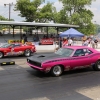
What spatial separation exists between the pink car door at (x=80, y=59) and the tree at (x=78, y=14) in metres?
38.5

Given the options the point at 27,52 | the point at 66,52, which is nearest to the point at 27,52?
the point at 27,52

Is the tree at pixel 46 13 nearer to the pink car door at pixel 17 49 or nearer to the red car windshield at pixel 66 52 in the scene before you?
the pink car door at pixel 17 49

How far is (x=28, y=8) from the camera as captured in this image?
52344 mm

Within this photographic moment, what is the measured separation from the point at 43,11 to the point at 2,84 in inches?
1833

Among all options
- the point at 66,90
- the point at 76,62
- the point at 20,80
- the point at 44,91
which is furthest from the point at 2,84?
the point at 76,62

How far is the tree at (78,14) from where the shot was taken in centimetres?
4994

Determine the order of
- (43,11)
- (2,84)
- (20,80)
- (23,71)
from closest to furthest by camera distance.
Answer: (2,84) < (20,80) < (23,71) < (43,11)

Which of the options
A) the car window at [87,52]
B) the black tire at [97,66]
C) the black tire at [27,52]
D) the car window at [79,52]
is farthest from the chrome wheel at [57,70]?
the black tire at [27,52]

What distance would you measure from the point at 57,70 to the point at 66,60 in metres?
0.66

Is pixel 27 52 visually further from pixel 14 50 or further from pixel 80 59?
pixel 80 59

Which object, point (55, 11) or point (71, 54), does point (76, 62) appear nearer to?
point (71, 54)

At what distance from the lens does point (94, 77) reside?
10.4 metres

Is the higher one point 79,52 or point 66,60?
point 79,52

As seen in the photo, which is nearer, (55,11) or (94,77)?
(94,77)
